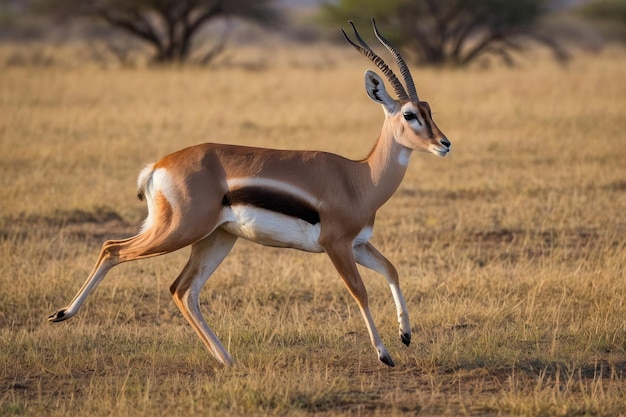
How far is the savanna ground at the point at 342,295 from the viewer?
509cm

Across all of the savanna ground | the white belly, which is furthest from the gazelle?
the savanna ground

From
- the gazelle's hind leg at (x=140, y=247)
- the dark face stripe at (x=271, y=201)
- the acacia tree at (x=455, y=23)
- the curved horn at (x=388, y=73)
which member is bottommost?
the gazelle's hind leg at (x=140, y=247)

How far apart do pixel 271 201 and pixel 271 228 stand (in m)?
0.14

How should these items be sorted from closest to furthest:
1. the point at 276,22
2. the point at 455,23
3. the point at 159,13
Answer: the point at 159,13 < the point at 455,23 < the point at 276,22

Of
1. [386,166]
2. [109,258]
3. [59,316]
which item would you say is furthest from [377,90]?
[59,316]

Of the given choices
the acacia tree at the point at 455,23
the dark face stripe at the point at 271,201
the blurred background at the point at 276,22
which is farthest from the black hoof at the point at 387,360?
the acacia tree at the point at 455,23

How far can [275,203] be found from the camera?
5.46 meters

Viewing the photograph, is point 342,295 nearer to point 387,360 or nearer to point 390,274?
point 390,274

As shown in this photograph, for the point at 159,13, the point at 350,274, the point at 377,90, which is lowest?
the point at 350,274

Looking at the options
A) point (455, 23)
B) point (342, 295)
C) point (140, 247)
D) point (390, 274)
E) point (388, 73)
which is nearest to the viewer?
point (140, 247)

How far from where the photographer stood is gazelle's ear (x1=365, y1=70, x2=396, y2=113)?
18.8 ft

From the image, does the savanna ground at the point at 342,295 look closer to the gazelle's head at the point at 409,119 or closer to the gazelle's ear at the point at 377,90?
the gazelle's head at the point at 409,119

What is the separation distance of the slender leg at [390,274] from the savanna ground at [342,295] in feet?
0.62

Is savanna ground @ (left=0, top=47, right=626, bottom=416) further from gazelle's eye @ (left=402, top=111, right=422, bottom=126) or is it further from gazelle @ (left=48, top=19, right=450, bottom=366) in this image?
gazelle's eye @ (left=402, top=111, right=422, bottom=126)
